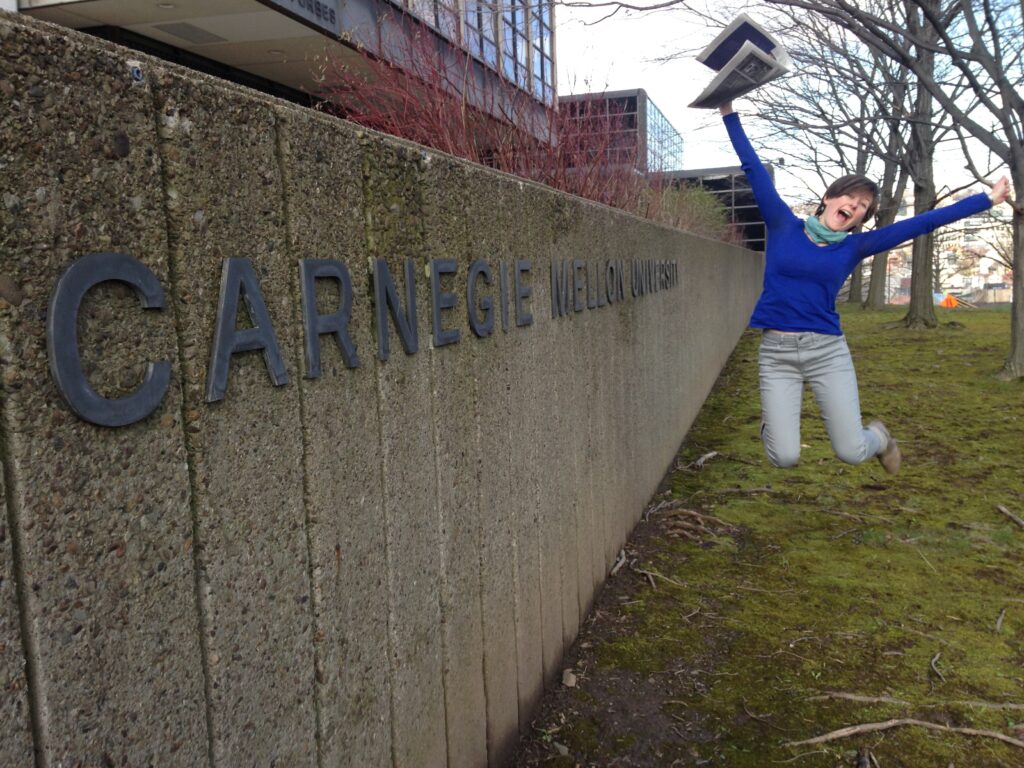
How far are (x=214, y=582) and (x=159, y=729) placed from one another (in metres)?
0.24

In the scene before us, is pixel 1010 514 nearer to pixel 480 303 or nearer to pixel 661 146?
pixel 480 303

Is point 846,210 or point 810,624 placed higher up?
point 846,210

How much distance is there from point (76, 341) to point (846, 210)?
13.4ft

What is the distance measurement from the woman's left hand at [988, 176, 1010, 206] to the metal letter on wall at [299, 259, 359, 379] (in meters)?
3.49

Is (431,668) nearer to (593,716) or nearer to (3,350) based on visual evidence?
(593,716)

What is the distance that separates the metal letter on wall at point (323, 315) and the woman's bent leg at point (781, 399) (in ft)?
11.1

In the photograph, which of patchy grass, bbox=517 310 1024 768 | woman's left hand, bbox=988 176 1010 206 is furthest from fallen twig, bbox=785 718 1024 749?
woman's left hand, bbox=988 176 1010 206

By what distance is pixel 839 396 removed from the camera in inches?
184

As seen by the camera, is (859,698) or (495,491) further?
(859,698)

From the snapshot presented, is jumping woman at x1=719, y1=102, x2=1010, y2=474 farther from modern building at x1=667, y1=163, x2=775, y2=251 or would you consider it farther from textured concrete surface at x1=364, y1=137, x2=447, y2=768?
modern building at x1=667, y1=163, x2=775, y2=251

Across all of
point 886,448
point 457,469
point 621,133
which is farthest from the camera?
point 621,133

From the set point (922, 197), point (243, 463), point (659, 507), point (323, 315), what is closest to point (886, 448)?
point (659, 507)

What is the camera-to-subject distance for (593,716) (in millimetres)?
3121

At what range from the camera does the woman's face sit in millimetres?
A: 4367
